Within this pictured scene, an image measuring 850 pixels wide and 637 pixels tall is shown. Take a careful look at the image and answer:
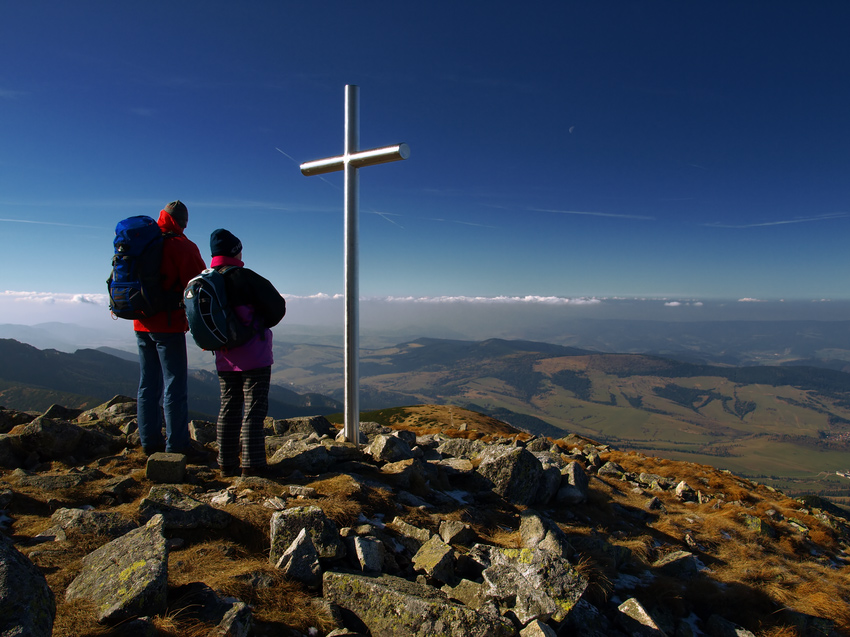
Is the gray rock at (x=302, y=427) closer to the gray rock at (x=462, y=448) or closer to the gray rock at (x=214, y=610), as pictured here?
the gray rock at (x=462, y=448)

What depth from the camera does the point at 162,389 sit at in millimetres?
8203

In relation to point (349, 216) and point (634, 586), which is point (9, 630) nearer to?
point (634, 586)

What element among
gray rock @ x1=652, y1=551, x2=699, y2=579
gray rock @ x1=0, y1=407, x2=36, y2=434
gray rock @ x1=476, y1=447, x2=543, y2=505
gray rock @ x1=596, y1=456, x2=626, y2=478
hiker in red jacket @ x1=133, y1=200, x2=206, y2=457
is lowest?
gray rock @ x1=596, y1=456, x2=626, y2=478

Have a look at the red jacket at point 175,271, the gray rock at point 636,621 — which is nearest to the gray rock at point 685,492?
the gray rock at point 636,621

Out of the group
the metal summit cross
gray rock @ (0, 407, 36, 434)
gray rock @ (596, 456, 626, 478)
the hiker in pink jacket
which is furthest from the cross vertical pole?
gray rock @ (596, 456, 626, 478)

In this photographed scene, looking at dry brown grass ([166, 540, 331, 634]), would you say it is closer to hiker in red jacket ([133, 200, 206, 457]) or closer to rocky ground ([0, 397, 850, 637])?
rocky ground ([0, 397, 850, 637])

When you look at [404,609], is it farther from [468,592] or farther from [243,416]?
[243,416]

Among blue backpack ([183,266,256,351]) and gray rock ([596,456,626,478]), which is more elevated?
blue backpack ([183,266,256,351])

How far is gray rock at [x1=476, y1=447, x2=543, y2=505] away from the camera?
849 centimetres

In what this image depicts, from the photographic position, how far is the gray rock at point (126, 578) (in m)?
3.07

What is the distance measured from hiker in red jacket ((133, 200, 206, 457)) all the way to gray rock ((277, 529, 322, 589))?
14.3ft

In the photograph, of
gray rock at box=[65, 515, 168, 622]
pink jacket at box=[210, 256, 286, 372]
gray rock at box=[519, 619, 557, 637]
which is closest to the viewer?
gray rock at box=[65, 515, 168, 622]

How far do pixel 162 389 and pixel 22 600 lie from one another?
6266 mm

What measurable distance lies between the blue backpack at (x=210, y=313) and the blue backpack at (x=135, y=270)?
45.6 inches
